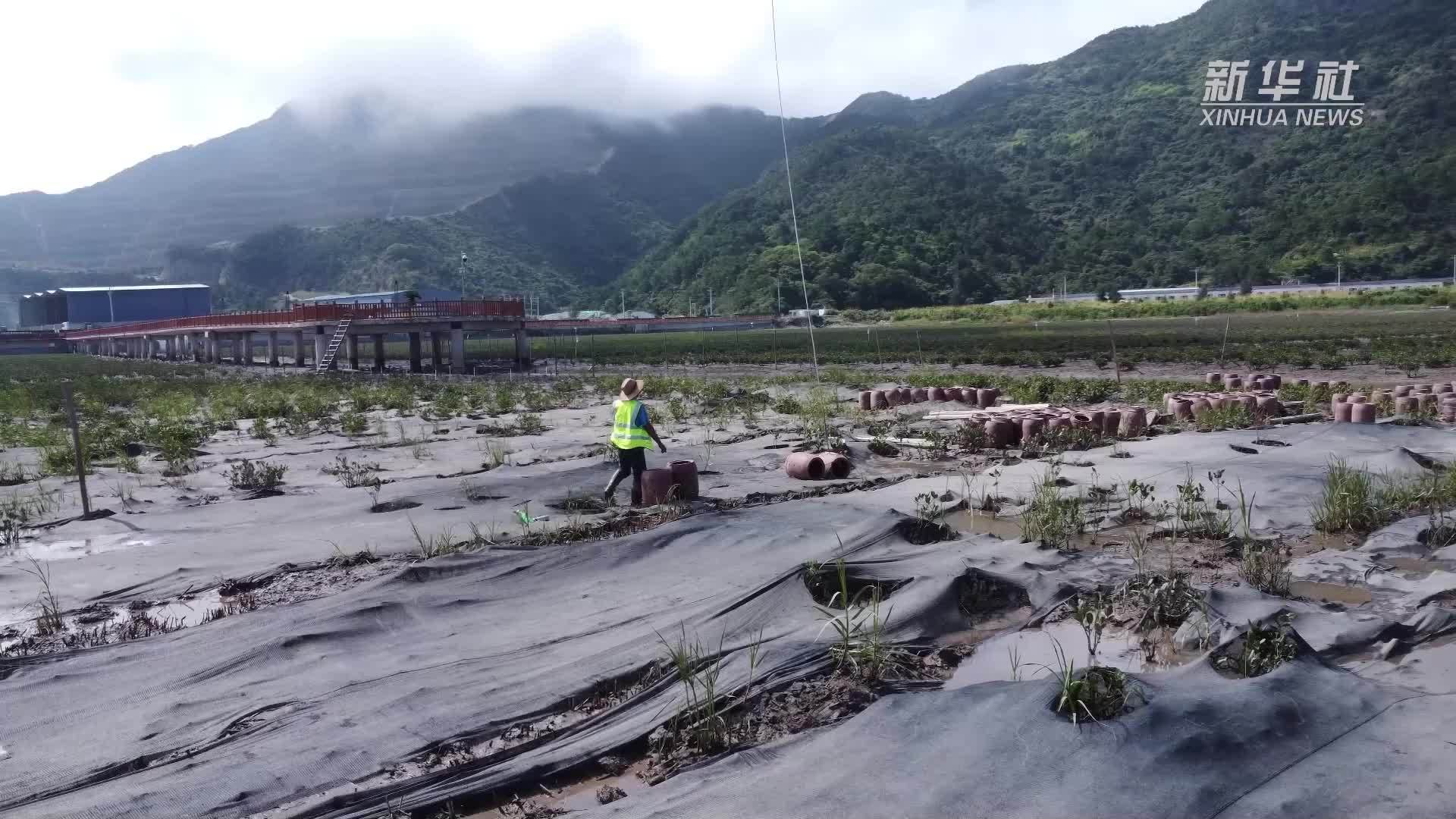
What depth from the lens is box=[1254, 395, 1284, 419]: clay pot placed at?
15254 mm

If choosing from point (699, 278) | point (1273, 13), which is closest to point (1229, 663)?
point (699, 278)

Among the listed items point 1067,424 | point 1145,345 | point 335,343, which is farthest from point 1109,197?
point 1067,424

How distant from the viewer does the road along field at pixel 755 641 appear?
420 centimetres

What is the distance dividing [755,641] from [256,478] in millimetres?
8681

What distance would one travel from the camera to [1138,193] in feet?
447

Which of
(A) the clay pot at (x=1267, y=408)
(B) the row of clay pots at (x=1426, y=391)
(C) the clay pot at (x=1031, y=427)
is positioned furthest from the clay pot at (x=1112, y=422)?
(B) the row of clay pots at (x=1426, y=391)

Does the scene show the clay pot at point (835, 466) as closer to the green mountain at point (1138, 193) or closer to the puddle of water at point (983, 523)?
the puddle of water at point (983, 523)

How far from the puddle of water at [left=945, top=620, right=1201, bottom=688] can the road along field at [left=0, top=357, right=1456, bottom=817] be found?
0.02m

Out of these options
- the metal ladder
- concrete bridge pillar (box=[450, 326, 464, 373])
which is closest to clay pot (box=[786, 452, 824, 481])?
concrete bridge pillar (box=[450, 326, 464, 373])

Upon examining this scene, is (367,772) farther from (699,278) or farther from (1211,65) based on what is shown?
(1211,65)

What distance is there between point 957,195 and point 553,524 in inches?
5452

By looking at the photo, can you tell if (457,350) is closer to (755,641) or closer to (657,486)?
(657,486)

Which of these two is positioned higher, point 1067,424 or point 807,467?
point 1067,424

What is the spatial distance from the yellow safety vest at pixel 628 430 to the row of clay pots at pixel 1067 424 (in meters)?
5.87
